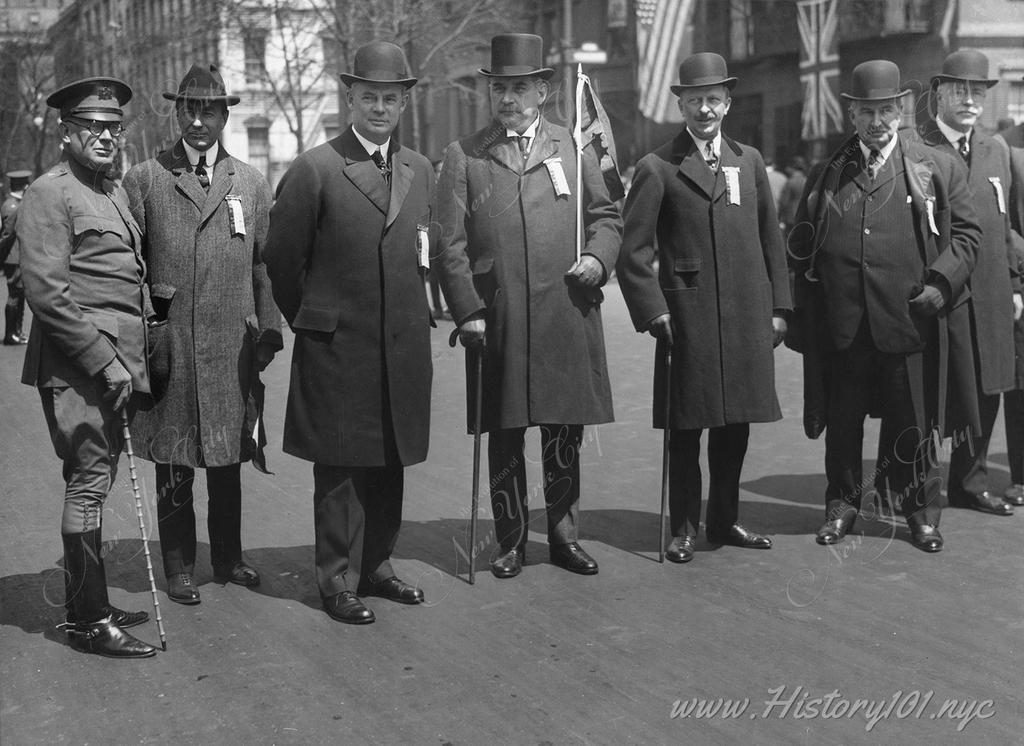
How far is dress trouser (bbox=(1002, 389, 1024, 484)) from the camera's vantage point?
7156 mm

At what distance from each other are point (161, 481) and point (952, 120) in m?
4.19

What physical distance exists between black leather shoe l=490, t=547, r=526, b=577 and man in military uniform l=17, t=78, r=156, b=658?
1.59 meters

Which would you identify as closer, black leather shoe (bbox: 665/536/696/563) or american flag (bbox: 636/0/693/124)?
black leather shoe (bbox: 665/536/696/563)

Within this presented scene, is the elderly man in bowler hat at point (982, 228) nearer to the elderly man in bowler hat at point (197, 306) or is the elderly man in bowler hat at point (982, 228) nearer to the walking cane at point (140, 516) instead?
the elderly man in bowler hat at point (197, 306)

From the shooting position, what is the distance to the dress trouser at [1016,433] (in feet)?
23.5

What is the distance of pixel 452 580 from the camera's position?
5.75 m

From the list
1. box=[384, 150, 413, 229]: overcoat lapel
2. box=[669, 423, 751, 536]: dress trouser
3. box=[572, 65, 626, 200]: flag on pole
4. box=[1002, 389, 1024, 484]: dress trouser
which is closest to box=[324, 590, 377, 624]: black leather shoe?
box=[384, 150, 413, 229]: overcoat lapel

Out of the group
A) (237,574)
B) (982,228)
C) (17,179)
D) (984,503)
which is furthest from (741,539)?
(17,179)

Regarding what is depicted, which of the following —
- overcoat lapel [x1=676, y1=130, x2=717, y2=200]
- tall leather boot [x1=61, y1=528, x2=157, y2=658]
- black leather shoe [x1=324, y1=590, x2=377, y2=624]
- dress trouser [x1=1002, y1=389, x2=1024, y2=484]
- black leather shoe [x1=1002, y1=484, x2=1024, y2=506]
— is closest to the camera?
tall leather boot [x1=61, y1=528, x2=157, y2=658]

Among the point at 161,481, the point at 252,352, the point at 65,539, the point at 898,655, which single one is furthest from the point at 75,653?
the point at 898,655

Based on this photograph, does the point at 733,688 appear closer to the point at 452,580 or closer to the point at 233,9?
the point at 452,580

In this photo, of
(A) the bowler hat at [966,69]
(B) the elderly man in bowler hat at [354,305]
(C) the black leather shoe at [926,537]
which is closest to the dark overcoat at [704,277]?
(C) the black leather shoe at [926,537]

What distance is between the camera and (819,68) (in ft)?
87.1

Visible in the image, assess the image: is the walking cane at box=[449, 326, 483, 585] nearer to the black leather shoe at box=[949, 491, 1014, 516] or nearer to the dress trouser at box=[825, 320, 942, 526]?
the dress trouser at box=[825, 320, 942, 526]
